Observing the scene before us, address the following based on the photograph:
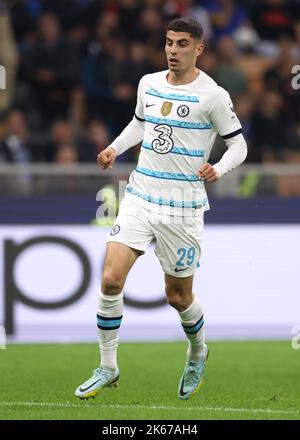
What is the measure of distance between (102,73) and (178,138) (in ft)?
23.9

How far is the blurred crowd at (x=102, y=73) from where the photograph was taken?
14.2 m

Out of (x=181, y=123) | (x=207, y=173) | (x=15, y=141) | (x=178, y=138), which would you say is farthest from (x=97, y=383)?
Answer: (x=15, y=141)

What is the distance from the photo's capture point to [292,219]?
12.5 meters

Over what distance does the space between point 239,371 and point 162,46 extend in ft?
20.3

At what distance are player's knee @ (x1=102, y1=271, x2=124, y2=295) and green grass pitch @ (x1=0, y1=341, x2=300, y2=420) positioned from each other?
0.76m

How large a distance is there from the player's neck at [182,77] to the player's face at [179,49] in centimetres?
6

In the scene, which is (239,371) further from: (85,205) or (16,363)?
(85,205)

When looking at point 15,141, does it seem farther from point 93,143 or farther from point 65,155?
point 93,143

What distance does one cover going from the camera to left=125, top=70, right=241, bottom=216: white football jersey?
8078 millimetres

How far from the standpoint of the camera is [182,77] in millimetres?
8156

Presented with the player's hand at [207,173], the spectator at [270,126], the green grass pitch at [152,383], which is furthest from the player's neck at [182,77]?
the spectator at [270,126]

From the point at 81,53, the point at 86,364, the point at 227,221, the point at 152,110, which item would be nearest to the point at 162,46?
the point at 81,53

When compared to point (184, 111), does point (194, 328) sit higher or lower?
lower

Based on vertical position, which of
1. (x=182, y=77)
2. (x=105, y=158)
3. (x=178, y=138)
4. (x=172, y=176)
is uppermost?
(x=182, y=77)
